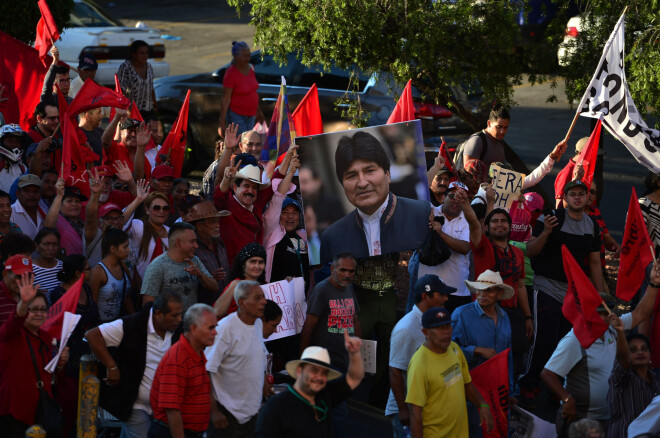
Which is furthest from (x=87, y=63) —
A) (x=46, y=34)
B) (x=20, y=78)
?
(x=20, y=78)

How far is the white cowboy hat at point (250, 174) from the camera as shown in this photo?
895 centimetres

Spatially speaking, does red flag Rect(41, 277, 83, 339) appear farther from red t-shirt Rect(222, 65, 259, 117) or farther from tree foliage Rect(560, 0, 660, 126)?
red t-shirt Rect(222, 65, 259, 117)

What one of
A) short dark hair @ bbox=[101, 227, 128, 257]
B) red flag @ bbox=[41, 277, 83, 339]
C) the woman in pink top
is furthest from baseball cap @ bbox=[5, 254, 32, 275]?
the woman in pink top

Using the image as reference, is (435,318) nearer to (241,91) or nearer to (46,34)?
(241,91)

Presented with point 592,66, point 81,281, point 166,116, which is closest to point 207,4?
point 166,116

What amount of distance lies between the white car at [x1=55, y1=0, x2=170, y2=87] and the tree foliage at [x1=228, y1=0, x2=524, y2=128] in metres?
6.93

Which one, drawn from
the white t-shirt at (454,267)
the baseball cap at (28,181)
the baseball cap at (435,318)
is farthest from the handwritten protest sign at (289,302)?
the baseball cap at (28,181)

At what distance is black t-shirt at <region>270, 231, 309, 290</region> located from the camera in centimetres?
906

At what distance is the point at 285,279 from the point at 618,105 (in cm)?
362

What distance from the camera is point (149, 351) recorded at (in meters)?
7.10

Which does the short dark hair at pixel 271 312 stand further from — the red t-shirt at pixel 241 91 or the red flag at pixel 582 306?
the red t-shirt at pixel 241 91

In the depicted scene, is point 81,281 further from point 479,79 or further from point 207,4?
point 207,4

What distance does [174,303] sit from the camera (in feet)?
22.7

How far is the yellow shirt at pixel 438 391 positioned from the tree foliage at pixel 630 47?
4.37 m
